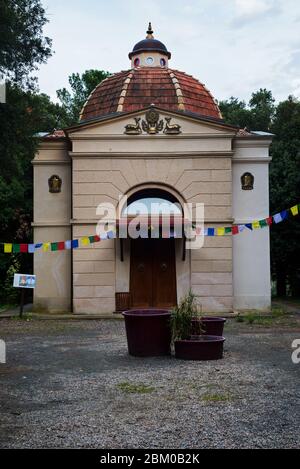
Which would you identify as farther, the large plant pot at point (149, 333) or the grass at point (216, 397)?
the large plant pot at point (149, 333)

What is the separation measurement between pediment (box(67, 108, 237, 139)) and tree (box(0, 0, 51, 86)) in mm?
8610

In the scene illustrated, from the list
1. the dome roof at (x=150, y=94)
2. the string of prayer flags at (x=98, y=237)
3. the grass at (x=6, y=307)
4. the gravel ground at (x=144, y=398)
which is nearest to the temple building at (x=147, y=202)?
the string of prayer flags at (x=98, y=237)

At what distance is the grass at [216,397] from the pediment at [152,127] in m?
Answer: 13.3

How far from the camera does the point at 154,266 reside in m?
20.7

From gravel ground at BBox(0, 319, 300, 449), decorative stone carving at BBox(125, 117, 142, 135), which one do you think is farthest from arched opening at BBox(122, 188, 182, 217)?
gravel ground at BBox(0, 319, 300, 449)


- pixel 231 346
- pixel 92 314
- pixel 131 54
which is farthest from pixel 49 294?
pixel 131 54

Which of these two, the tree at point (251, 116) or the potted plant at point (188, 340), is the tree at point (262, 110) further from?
the potted plant at point (188, 340)

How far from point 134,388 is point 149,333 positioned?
2759 mm

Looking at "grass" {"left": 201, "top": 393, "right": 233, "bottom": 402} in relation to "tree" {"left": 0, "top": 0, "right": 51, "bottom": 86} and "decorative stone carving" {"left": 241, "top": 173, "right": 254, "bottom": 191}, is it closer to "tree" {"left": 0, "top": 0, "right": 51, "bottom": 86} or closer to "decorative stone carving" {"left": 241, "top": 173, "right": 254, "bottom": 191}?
"tree" {"left": 0, "top": 0, "right": 51, "bottom": 86}

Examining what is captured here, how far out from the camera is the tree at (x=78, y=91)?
3856 centimetres

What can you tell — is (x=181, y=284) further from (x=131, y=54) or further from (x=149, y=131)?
(x=131, y=54)

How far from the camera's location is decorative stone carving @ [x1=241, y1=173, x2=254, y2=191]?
21.3 meters
